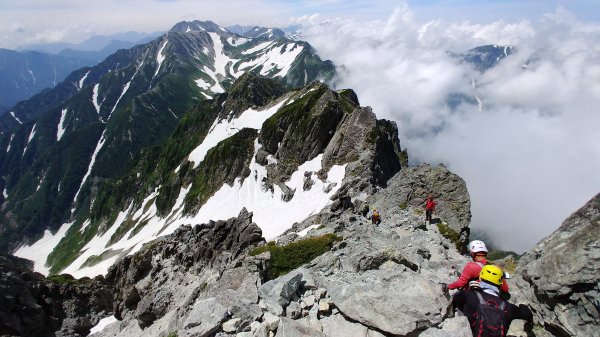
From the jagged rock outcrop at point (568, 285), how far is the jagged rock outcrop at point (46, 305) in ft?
152

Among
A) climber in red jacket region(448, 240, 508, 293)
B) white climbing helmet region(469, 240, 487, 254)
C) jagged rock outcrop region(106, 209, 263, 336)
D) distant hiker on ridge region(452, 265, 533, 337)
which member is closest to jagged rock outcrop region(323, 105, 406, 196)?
jagged rock outcrop region(106, 209, 263, 336)

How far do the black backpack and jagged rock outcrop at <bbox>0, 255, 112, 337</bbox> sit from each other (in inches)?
1803

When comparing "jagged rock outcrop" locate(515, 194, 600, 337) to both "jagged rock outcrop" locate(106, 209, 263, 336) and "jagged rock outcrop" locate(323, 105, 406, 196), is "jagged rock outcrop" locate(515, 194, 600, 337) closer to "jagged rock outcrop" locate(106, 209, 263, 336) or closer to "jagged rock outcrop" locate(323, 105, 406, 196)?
"jagged rock outcrop" locate(106, 209, 263, 336)

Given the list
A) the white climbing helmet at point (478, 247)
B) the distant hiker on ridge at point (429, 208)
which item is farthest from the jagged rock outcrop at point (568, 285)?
the distant hiker on ridge at point (429, 208)

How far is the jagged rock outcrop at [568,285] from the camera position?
1085 cm

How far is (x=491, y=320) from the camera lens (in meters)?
10.5

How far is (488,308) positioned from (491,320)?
31 cm

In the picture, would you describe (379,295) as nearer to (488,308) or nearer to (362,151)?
(488,308)

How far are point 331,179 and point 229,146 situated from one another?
135 feet

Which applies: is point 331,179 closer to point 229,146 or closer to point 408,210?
point 408,210

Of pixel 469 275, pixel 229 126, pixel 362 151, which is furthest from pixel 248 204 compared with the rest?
pixel 469 275

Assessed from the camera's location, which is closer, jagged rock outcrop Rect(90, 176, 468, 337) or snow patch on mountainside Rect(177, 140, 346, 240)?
jagged rock outcrop Rect(90, 176, 468, 337)

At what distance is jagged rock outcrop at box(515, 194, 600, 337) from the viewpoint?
35.6 feet

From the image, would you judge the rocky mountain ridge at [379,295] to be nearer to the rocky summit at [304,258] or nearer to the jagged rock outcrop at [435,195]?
the rocky summit at [304,258]
